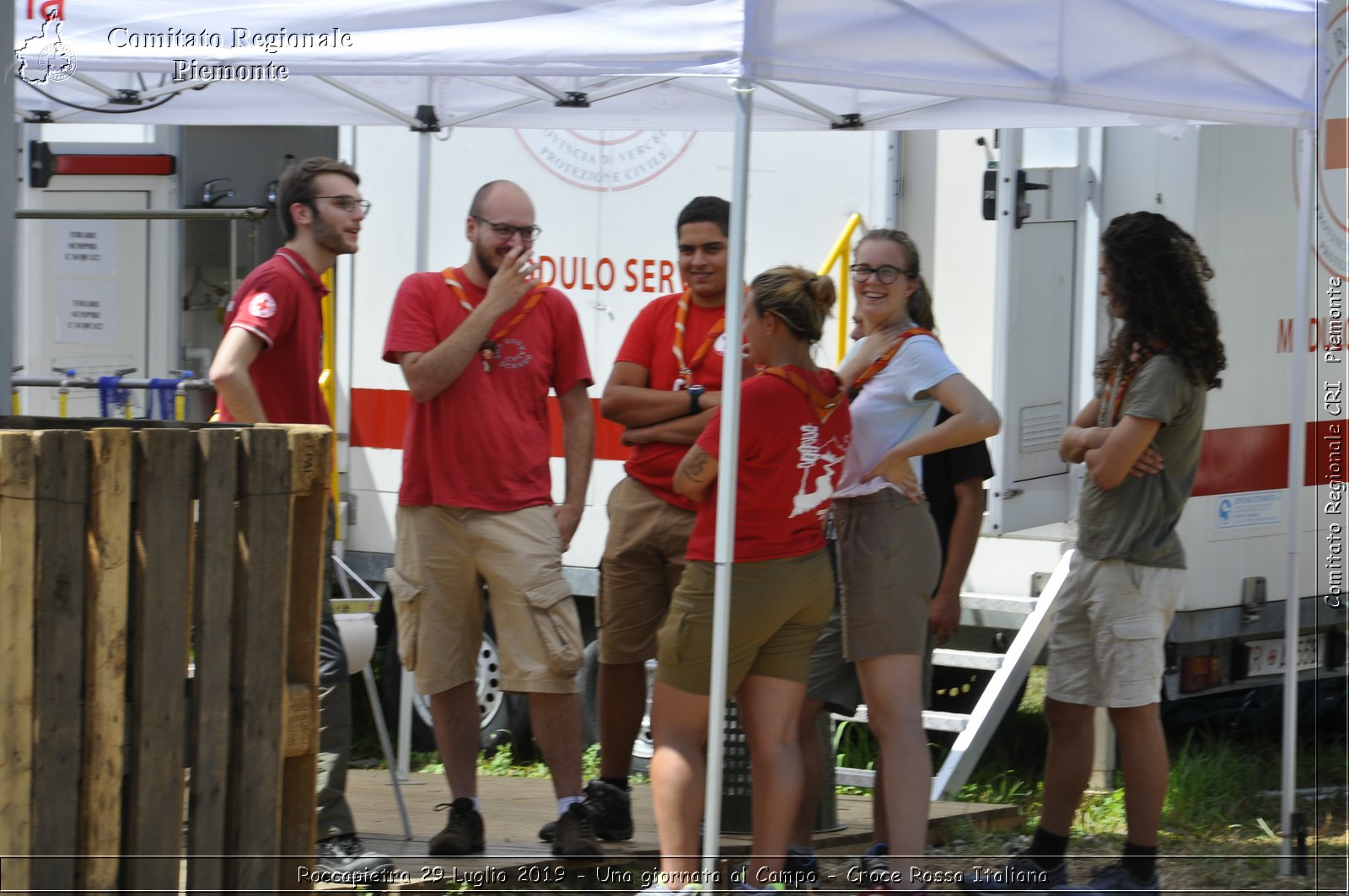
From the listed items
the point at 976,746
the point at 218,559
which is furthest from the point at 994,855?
the point at 218,559

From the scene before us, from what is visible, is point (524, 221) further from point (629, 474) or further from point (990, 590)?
point (990, 590)

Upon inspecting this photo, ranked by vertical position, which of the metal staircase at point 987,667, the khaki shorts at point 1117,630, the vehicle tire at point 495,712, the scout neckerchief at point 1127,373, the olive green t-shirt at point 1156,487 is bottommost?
the vehicle tire at point 495,712

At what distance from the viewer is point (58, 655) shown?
287 cm

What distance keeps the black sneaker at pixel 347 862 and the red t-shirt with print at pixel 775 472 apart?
113cm

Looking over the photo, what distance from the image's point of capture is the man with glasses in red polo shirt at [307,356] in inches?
155


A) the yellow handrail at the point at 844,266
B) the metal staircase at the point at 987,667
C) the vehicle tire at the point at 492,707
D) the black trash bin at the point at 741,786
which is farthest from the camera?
the vehicle tire at the point at 492,707

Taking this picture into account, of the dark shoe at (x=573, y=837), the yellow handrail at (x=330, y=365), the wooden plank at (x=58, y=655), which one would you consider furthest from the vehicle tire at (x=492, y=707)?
the wooden plank at (x=58, y=655)

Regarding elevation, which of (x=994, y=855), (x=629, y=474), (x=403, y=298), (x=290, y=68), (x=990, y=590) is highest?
(x=290, y=68)

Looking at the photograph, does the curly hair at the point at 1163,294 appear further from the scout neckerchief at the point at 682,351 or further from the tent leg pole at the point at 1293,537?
the scout neckerchief at the point at 682,351

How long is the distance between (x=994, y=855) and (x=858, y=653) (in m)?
1.23

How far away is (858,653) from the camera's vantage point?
156 inches

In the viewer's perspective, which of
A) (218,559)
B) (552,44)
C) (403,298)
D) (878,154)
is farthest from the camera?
(878,154)

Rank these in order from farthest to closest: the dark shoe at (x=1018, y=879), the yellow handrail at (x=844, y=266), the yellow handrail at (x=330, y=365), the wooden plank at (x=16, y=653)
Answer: the yellow handrail at (x=330, y=365) → the yellow handrail at (x=844, y=266) → the dark shoe at (x=1018, y=879) → the wooden plank at (x=16, y=653)

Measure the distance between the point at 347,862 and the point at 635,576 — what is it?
1.15 metres
